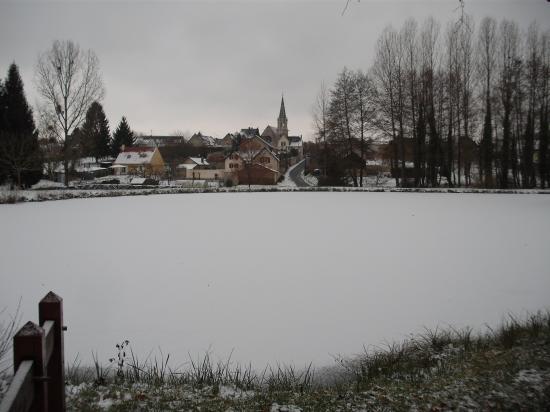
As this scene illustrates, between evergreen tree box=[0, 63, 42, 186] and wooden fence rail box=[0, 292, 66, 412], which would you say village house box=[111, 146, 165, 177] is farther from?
wooden fence rail box=[0, 292, 66, 412]

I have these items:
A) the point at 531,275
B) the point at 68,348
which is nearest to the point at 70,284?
the point at 68,348

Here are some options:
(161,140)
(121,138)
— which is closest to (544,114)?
(121,138)

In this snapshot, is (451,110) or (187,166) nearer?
(451,110)

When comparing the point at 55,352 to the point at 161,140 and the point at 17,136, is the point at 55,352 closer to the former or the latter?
the point at 17,136

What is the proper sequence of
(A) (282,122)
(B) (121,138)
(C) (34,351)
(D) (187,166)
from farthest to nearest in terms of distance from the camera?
1. (A) (282,122)
2. (B) (121,138)
3. (D) (187,166)
4. (C) (34,351)

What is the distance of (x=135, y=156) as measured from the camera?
190ft

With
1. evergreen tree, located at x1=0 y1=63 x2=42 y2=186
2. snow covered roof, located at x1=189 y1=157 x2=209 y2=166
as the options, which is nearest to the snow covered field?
evergreen tree, located at x1=0 y1=63 x2=42 y2=186

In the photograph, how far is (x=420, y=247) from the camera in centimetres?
966

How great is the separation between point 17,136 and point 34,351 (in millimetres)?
35774

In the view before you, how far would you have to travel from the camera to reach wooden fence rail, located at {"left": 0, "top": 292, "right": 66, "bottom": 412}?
1.60 m

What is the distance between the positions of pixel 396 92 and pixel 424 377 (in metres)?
35.4

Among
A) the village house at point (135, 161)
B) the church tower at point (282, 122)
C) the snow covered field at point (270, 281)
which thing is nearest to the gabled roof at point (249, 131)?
the church tower at point (282, 122)

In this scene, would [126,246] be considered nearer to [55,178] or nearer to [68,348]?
[68,348]

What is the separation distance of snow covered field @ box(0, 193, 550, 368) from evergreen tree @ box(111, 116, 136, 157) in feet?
185
